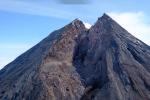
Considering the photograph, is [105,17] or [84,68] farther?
[105,17]

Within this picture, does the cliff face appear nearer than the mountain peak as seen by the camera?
Yes

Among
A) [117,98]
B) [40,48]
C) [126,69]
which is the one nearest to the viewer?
[117,98]

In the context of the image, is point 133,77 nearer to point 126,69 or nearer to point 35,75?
point 126,69

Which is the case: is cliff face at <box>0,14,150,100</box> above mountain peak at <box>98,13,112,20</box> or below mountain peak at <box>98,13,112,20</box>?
below

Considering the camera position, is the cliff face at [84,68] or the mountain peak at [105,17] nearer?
the cliff face at [84,68]

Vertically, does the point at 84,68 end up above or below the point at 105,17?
below

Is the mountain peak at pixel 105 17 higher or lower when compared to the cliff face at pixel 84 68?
higher

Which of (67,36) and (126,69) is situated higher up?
(67,36)

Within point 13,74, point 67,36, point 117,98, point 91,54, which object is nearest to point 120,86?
point 117,98
